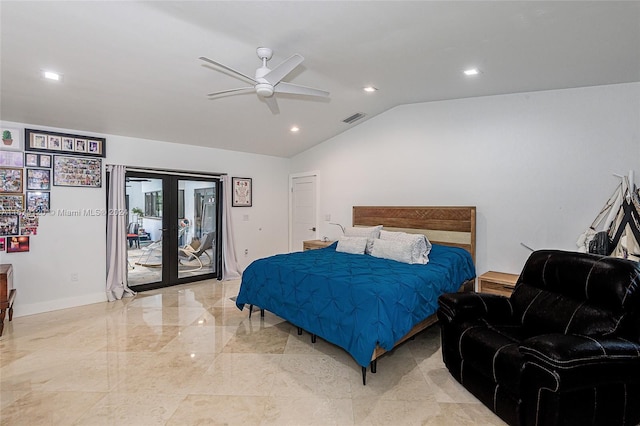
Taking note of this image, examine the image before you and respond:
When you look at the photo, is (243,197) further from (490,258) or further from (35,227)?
(490,258)

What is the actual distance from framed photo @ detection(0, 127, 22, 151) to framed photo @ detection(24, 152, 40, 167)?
0.33 ft

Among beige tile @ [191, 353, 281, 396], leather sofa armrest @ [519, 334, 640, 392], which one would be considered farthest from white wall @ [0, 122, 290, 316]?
leather sofa armrest @ [519, 334, 640, 392]

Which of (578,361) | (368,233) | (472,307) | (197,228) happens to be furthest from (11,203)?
(578,361)

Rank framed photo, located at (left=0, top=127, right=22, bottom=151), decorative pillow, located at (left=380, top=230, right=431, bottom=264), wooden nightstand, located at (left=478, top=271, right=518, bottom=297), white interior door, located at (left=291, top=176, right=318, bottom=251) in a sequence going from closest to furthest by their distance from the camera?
wooden nightstand, located at (left=478, top=271, right=518, bottom=297)
decorative pillow, located at (left=380, top=230, right=431, bottom=264)
framed photo, located at (left=0, top=127, right=22, bottom=151)
white interior door, located at (left=291, top=176, right=318, bottom=251)

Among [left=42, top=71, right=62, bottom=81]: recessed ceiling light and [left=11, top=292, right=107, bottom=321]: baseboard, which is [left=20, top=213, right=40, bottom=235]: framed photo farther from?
[left=42, top=71, right=62, bottom=81]: recessed ceiling light

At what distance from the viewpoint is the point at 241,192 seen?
602 cm

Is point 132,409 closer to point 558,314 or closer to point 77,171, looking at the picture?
point 558,314

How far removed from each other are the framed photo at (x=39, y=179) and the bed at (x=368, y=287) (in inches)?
117

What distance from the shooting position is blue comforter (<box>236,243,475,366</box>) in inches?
94.3

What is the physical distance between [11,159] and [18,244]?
3.46 ft

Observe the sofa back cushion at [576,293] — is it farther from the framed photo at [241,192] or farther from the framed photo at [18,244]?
the framed photo at [18,244]

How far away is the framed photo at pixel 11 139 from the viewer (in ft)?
12.3

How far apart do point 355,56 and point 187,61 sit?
1.56m

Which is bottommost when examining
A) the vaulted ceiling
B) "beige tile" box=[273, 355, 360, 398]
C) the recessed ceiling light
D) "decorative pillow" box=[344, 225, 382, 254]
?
"beige tile" box=[273, 355, 360, 398]
